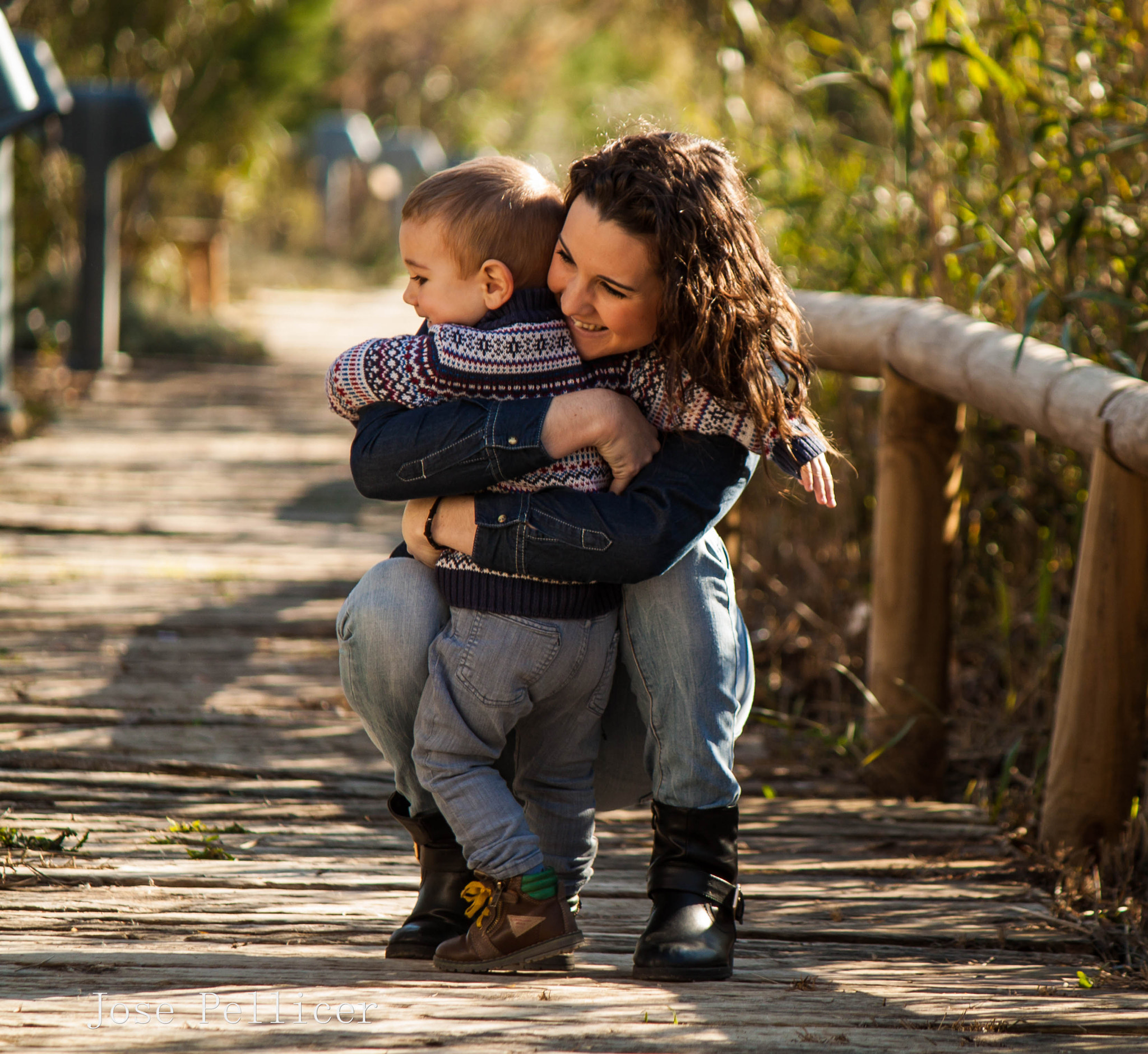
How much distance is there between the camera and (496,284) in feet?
6.18

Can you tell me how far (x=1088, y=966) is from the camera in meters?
2.01

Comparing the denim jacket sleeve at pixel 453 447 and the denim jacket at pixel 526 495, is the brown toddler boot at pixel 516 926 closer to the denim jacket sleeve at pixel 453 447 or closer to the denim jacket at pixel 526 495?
the denim jacket at pixel 526 495

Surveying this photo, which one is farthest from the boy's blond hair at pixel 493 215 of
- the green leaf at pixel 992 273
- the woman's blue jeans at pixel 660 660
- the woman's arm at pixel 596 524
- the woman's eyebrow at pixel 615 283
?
the green leaf at pixel 992 273

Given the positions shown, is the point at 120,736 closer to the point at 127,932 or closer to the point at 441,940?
the point at 127,932

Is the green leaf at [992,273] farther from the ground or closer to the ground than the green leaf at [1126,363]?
farther from the ground

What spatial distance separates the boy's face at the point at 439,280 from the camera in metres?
1.87

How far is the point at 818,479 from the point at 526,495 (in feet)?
1.44

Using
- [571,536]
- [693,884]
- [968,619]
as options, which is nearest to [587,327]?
[571,536]

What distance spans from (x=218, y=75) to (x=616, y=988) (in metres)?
9.54

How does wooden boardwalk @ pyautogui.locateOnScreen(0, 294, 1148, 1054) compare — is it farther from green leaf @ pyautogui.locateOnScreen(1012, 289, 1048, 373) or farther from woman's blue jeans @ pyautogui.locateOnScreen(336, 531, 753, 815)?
green leaf @ pyautogui.locateOnScreen(1012, 289, 1048, 373)

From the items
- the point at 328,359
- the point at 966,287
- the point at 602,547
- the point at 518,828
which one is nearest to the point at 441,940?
the point at 518,828

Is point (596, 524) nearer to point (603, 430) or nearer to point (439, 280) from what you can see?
point (603, 430)

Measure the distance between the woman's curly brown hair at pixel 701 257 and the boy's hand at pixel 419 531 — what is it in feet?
1.26
